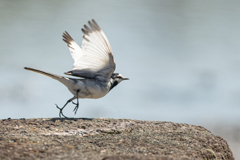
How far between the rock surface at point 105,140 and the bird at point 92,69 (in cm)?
65

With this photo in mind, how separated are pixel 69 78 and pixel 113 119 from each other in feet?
4.59

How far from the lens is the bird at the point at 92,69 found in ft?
23.3

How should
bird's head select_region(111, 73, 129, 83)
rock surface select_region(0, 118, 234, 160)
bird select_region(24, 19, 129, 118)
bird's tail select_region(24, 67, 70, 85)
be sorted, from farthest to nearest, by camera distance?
1. bird's head select_region(111, 73, 129, 83)
2. bird select_region(24, 19, 129, 118)
3. bird's tail select_region(24, 67, 70, 85)
4. rock surface select_region(0, 118, 234, 160)

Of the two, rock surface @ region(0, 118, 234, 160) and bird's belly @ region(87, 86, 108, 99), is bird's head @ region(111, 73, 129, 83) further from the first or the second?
rock surface @ region(0, 118, 234, 160)

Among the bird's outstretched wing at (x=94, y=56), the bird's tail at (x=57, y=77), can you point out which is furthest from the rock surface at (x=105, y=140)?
the bird's outstretched wing at (x=94, y=56)

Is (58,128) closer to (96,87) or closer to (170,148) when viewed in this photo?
(96,87)

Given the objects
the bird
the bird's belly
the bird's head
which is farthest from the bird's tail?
the bird's head

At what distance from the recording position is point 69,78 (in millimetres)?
7168

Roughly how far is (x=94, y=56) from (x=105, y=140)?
2.35 m

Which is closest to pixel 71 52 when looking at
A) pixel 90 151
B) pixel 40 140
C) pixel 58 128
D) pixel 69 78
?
pixel 69 78

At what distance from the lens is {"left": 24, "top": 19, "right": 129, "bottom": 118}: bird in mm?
7105

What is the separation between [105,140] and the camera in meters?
5.45

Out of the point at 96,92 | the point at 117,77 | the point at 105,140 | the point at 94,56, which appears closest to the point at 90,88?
the point at 96,92

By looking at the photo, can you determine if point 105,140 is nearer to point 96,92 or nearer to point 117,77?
point 96,92
